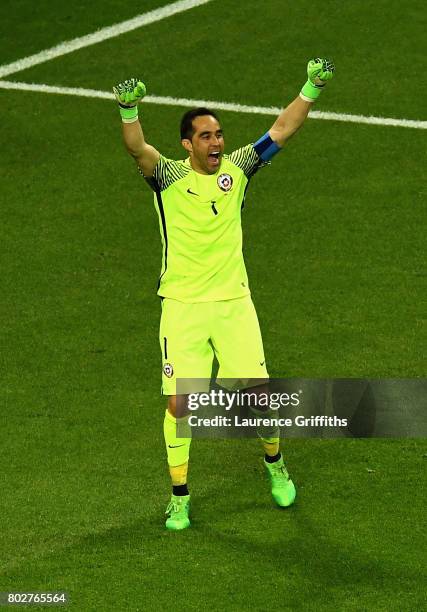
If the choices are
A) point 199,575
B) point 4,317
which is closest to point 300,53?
point 4,317

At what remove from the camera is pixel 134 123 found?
10.7 meters

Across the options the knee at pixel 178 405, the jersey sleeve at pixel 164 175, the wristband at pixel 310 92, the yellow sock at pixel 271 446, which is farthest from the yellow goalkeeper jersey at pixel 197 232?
the yellow sock at pixel 271 446

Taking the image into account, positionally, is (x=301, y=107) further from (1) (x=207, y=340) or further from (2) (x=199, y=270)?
(1) (x=207, y=340)

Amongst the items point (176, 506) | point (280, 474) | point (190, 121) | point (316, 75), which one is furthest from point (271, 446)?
point (316, 75)

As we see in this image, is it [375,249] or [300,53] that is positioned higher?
[300,53]

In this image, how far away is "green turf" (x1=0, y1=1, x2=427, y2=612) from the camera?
1042 centimetres

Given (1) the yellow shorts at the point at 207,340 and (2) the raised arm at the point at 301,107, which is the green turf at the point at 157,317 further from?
(2) the raised arm at the point at 301,107

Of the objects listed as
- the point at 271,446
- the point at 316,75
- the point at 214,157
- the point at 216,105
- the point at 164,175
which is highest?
the point at 216,105

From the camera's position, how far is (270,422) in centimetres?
1126

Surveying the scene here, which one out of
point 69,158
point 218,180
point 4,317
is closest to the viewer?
point 218,180

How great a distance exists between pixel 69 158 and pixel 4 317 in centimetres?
347

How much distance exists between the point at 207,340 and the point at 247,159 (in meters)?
1.26

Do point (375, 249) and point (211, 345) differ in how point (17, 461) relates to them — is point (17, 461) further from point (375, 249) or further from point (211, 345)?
point (375, 249)

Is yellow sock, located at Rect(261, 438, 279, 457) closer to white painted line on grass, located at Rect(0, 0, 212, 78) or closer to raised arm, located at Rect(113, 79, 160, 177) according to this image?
raised arm, located at Rect(113, 79, 160, 177)
